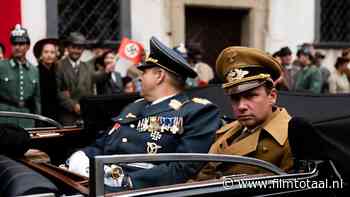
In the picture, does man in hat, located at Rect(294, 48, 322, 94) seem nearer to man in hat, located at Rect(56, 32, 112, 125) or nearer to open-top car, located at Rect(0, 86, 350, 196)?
man in hat, located at Rect(56, 32, 112, 125)

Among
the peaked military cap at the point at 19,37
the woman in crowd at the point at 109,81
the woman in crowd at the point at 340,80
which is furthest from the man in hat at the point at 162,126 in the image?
the woman in crowd at the point at 340,80

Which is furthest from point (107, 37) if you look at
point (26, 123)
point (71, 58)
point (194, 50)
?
point (26, 123)

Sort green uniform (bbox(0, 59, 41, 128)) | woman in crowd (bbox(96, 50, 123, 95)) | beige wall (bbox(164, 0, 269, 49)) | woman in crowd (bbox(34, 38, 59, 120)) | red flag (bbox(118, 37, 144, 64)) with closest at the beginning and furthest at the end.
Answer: green uniform (bbox(0, 59, 41, 128)), woman in crowd (bbox(34, 38, 59, 120)), woman in crowd (bbox(96, 50, 123, 95)), red flag (bbox(118, 37, 144, 64)), beige wall (bbox(164, 0, 269, 49))

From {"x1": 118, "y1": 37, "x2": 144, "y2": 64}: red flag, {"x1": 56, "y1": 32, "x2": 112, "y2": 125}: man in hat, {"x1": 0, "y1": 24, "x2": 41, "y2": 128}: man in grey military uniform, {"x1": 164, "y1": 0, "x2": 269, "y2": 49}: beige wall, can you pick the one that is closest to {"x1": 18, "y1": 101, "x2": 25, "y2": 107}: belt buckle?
{"x1": 0, "y1": 24, "x2": 41, "y2": 128}: man in grey military uniform

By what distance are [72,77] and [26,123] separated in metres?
1.18

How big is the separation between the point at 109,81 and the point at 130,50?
3.37 feet

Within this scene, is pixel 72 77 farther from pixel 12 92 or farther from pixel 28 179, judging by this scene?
pixel 28 179

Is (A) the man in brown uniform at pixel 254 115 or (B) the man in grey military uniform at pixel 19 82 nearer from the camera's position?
(A) the man in brown uniform at pixel 254 115

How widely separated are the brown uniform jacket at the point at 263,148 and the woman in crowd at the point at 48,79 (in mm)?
3501

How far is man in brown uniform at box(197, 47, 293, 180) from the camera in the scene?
260 cm

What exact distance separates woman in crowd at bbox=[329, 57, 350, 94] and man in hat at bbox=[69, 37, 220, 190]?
5950 millimetres

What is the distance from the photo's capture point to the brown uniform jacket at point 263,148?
2588 millimetres

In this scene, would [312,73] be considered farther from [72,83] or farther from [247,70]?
[247,70]

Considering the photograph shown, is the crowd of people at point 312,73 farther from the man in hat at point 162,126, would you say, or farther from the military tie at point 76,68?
the man in hat at point 162,126
